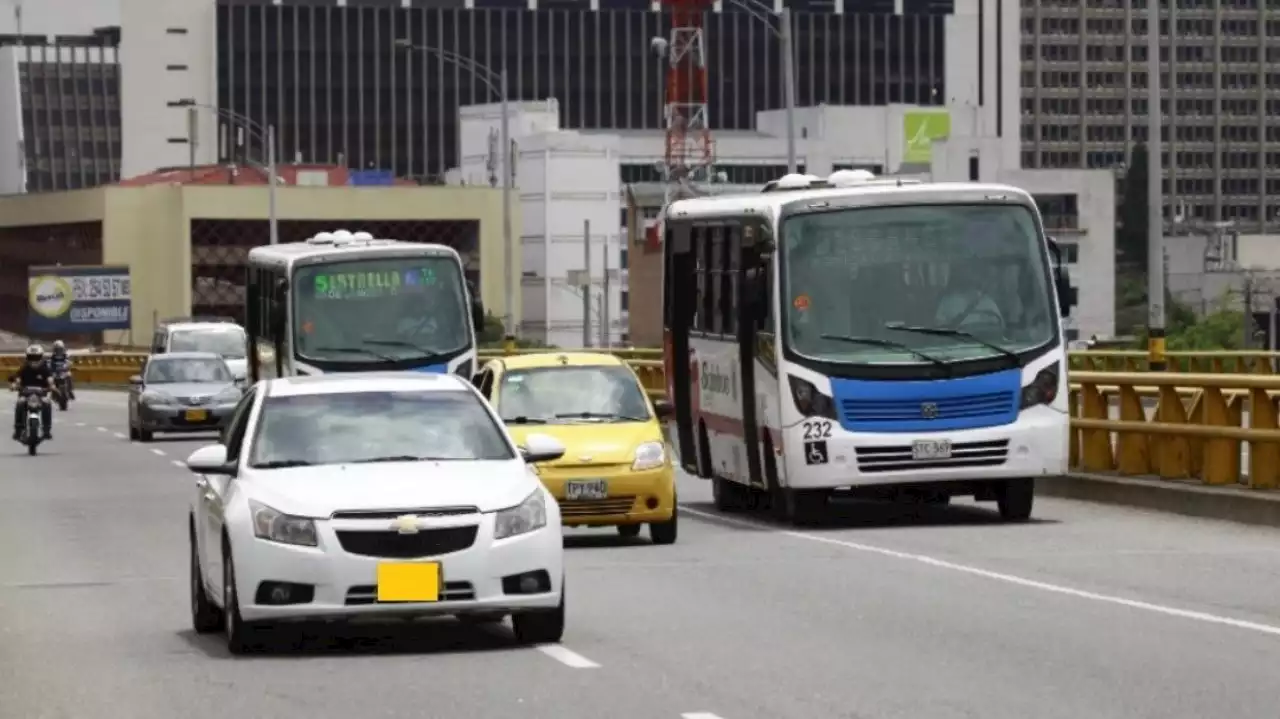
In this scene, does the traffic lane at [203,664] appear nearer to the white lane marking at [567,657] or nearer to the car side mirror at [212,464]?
the white lane marking at [567,657]

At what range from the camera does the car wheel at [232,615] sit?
14.8m

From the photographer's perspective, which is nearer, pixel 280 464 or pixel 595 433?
pixel 280 464

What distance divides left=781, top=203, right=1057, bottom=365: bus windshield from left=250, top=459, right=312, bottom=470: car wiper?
388 inches

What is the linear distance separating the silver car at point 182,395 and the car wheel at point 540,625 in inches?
1346

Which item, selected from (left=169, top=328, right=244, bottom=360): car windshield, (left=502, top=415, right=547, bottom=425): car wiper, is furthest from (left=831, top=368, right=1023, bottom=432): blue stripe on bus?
(left=169, top=328, right=244, bottom=360): car windshield

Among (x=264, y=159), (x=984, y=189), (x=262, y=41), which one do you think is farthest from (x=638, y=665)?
(x=264, y=159)

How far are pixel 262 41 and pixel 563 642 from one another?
527ft

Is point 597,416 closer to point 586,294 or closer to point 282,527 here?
point 282,527

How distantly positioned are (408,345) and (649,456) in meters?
16.0

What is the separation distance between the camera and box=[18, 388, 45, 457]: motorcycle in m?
44.7

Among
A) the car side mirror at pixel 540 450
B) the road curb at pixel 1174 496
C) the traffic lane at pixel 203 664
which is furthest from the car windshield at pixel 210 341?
the car side mirror at pixel 540 450

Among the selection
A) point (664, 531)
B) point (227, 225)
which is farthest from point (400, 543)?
point (227, 225)

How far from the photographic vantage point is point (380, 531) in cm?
1445

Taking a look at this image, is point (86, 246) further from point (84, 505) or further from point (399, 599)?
point (399, 599)
